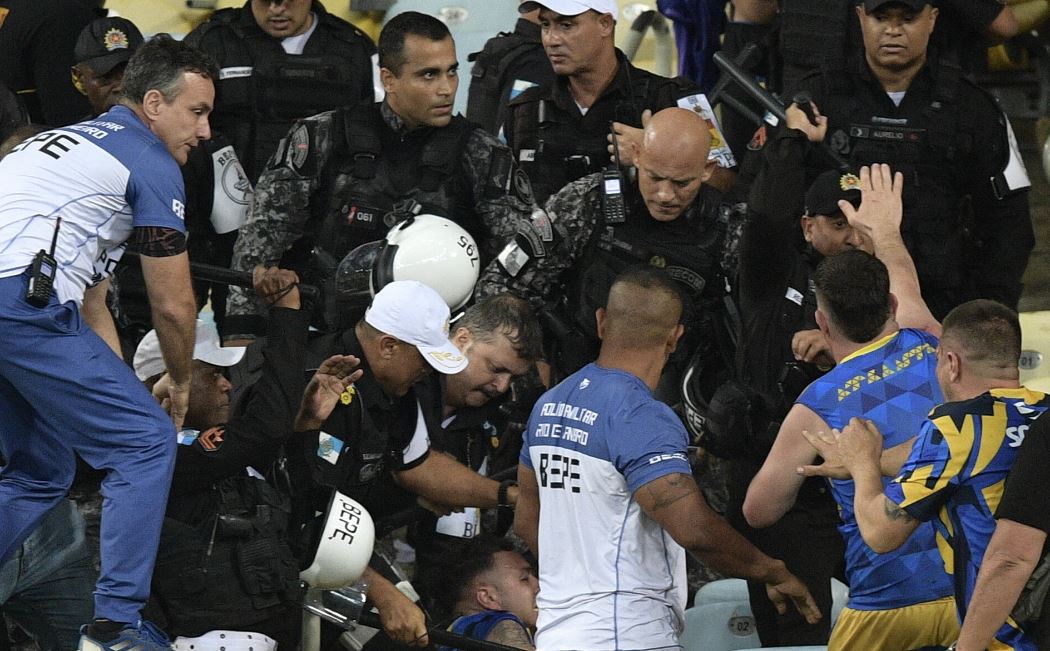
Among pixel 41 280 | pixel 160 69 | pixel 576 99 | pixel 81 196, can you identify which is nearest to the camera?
pixel 41 280

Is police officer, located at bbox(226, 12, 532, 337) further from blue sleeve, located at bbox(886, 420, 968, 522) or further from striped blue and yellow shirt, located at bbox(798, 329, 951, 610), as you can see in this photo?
blue sleeve, located at bbox(886, 420, 968, 522)

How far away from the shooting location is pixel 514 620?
6332 mm

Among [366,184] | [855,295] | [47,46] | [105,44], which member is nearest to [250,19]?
[105,44]

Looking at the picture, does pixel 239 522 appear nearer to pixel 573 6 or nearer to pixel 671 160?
pixel 671 160

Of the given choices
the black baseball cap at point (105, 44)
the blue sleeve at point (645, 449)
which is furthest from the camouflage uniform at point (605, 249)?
the black baseball cap at point (105, 44)

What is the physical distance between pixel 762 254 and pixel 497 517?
1.83 m

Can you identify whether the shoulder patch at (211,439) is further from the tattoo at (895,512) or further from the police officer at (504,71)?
the police officer at (504,71)

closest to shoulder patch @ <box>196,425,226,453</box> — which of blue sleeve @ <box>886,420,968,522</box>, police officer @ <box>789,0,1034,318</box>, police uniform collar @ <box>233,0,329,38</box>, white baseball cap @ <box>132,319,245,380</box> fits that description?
white baseball cap @ <box>132,319,245,380</box>

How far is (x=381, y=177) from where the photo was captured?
6.98m

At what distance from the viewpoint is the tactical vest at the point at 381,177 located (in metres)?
6.93

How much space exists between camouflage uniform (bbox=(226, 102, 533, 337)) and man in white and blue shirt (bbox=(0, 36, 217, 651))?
1129 millimetres

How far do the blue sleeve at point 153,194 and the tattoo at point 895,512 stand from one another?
2.39m

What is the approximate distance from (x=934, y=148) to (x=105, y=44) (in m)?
3.51

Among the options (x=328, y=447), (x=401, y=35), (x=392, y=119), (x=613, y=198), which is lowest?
(x=328, y=447)
